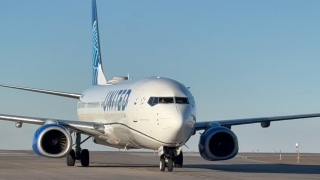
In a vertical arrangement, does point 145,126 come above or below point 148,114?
below

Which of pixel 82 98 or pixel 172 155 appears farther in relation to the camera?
pixel 82 98

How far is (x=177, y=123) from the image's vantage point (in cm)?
2809

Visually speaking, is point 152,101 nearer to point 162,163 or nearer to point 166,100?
point 166,100

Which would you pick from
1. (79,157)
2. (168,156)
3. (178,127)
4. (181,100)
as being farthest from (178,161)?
(178,127)

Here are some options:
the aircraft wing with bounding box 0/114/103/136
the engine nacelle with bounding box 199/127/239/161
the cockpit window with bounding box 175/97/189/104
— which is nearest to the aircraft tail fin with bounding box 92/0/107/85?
the aircraft wing with bounding box 0/114/103/136

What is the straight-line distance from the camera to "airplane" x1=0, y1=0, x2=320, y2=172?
1136 inches

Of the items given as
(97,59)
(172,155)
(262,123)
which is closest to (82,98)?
(97,59)

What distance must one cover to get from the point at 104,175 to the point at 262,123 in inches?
400

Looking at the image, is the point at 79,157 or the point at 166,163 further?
the point at 79,157

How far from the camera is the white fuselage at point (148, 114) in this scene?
2852cm

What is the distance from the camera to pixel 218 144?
32.0 meters

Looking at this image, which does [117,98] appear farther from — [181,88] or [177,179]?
[177,179]

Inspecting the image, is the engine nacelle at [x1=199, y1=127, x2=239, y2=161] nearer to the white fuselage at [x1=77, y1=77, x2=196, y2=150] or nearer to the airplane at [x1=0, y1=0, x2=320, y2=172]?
the airplane at [x1=0, y1=0, x2=320, y2=172]

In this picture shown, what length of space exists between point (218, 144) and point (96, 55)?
18.8m
